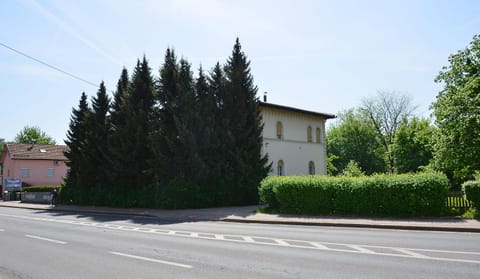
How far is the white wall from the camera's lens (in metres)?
33.8

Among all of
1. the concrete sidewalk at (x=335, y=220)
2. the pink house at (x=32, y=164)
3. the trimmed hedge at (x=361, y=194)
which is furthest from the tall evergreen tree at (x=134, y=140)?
the pink house at (x=32, y=164)

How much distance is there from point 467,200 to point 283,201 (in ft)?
27.8

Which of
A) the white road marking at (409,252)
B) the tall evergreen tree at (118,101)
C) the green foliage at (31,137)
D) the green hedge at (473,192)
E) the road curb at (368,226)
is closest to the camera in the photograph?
the white road marking at (409,252)

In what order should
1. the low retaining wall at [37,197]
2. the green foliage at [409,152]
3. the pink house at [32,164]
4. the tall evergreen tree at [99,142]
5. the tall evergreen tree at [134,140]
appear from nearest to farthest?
the tall evergreen tree at [134,140] → the tall evergreen tree at [99,142] → the low retaining wall at [37,197] → the green foliage at [409,152] → the pink house at [32,164]

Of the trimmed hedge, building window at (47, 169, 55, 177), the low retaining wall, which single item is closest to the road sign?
the low retaining wall

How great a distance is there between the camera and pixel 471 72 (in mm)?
27750

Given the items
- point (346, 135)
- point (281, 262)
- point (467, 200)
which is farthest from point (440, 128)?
point (346, 135)

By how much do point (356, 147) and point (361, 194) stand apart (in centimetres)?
4340

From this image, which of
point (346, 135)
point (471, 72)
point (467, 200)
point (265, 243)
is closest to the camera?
point (265, 243)

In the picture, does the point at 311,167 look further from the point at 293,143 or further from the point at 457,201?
the point at 457,201

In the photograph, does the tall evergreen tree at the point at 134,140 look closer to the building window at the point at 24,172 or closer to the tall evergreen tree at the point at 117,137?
the tall evergreen tree at the point at 117,137

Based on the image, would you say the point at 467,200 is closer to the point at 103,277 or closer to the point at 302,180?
the point at 302,180

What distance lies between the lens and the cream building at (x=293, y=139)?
33875mm

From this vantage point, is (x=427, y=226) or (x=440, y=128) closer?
(x=427, y=226)
